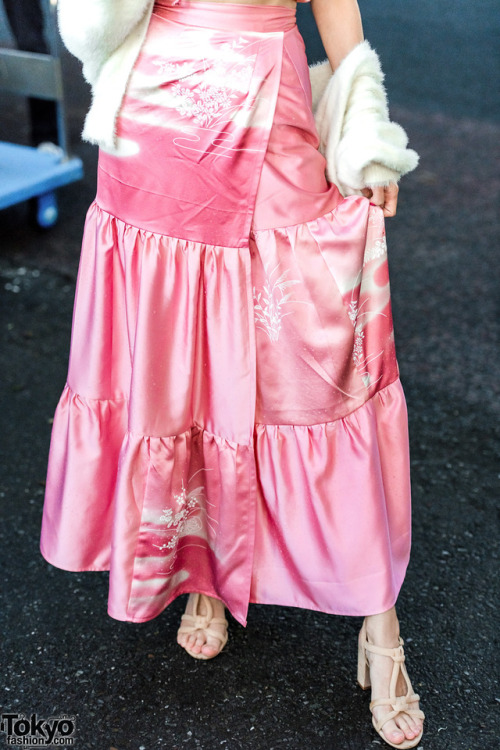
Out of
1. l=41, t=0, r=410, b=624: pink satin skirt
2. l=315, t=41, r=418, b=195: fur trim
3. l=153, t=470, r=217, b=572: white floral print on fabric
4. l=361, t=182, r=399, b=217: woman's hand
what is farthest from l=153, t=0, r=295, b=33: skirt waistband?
l=153, t=470, r=217, b=572: white floral print on fabric

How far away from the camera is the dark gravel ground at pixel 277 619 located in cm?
149

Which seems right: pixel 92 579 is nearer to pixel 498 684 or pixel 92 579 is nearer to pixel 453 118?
pixel 498 684

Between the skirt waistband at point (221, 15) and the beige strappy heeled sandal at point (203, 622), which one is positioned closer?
the skirt waistband at point (221, 15)

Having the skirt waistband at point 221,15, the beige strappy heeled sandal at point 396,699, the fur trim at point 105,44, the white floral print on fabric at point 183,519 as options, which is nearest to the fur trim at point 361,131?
the skirt waistband at point 221,15

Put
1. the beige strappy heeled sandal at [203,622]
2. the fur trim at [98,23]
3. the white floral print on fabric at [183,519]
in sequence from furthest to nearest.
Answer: the beige strappy heeled sandal at [203,622]
the white floral print on fabric at [183,519]
the fur trim at [98,23]

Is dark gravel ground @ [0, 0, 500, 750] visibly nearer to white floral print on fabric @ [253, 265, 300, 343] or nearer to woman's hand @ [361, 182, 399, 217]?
white floral print on fabric @ [253, 265, 300, 343]

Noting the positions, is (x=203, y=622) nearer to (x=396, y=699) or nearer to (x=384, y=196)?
(x=396, y=699)

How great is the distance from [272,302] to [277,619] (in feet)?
2.47

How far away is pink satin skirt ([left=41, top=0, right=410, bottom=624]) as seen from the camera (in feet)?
4.12

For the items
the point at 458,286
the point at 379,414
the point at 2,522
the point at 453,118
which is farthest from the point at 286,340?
the point at 453,118

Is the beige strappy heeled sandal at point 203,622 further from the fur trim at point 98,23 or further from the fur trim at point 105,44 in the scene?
the fur trim at point 98,23

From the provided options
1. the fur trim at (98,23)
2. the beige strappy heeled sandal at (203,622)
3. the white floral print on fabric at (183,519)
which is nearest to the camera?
the fur trim at (98,23)

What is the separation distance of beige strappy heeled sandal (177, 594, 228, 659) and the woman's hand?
852mm

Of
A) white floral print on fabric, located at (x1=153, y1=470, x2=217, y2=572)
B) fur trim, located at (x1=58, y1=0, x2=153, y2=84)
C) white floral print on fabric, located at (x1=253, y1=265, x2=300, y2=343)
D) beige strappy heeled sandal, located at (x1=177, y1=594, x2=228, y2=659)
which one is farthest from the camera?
beige strappy heeled sandal, located at (x1=177, y1=594, x2=228, y2=659)
